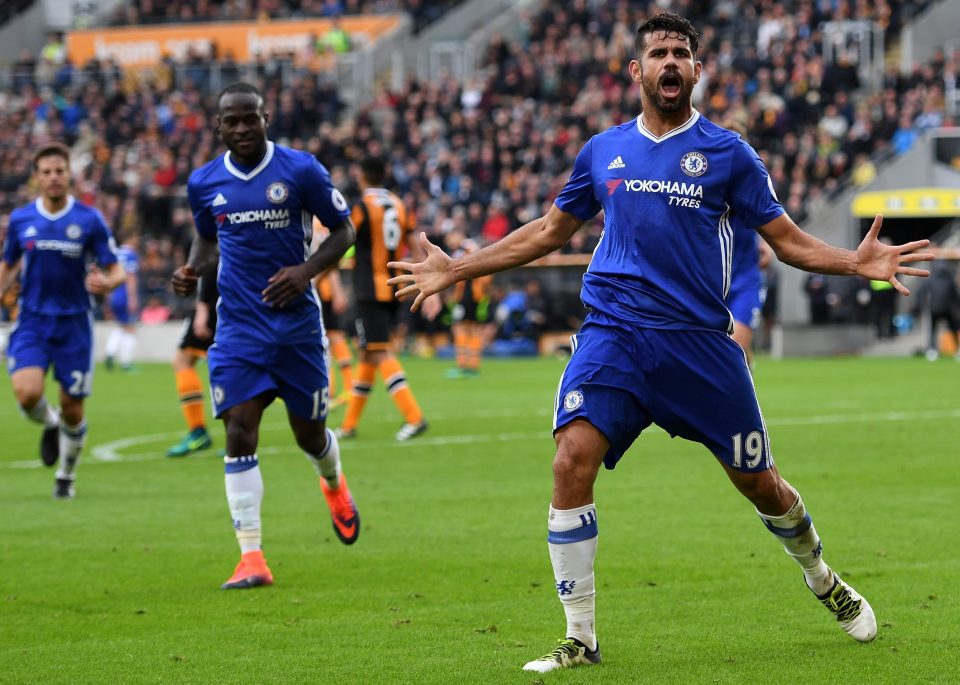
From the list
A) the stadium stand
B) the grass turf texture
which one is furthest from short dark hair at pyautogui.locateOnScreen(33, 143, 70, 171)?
the stadium stand

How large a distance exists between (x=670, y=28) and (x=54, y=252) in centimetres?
670

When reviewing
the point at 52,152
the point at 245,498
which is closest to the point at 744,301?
the point at 245,498

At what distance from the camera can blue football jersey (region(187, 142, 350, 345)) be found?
867 cm

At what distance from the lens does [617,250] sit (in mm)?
6383

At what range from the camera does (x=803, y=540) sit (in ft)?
21.6

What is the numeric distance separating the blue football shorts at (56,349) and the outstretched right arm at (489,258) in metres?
5.75

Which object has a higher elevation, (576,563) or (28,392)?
(576,563)

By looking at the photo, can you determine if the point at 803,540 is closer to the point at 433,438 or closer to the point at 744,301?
the point at 744,301

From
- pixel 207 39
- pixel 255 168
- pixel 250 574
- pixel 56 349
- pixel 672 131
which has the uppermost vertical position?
pixel 207 39

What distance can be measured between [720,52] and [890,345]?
10.0 m

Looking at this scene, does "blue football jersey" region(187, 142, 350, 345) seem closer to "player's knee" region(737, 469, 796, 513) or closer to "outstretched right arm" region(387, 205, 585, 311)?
"outstretched right arm" region(387, 205, 585, 311)

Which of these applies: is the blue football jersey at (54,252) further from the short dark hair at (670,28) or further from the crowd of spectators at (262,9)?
the crowd of spectators at (262,9)

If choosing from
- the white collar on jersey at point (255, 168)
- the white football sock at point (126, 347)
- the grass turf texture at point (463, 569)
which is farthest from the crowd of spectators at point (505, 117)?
the white collar on jersey at point (255, 168)

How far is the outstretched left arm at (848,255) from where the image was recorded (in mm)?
6117
